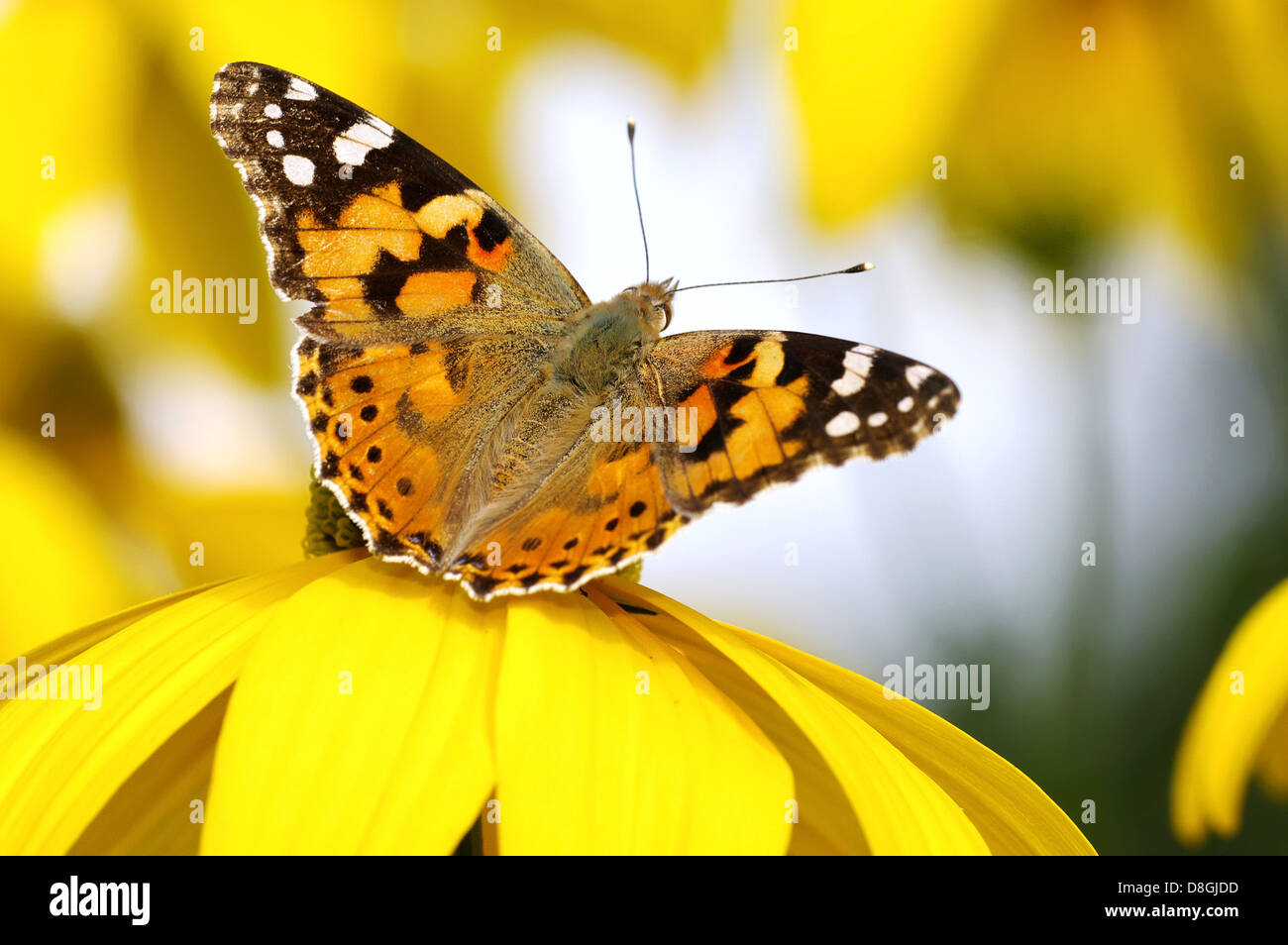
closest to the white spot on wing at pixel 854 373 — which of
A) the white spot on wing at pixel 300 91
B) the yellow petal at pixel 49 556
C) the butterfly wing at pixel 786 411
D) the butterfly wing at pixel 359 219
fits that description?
the butterfly wing at pixel 786 411

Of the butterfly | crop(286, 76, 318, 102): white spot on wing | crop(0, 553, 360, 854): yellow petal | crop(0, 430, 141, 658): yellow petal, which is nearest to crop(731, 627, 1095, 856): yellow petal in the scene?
the butterfly

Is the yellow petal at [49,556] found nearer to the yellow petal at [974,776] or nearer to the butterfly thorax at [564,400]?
the butterfly thorax at [564,400]

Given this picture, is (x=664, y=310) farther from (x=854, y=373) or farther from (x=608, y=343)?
(x=854, y=373)

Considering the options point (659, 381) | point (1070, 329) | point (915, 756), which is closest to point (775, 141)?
point (1070, 329)

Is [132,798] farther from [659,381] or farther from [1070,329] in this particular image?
[1070,329]

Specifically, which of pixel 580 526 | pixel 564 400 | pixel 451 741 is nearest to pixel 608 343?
pixel 564 400

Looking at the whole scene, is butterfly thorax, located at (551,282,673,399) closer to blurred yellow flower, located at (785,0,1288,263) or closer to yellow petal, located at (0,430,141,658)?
blurred yellow flower, located at (785,0,1288,263)
